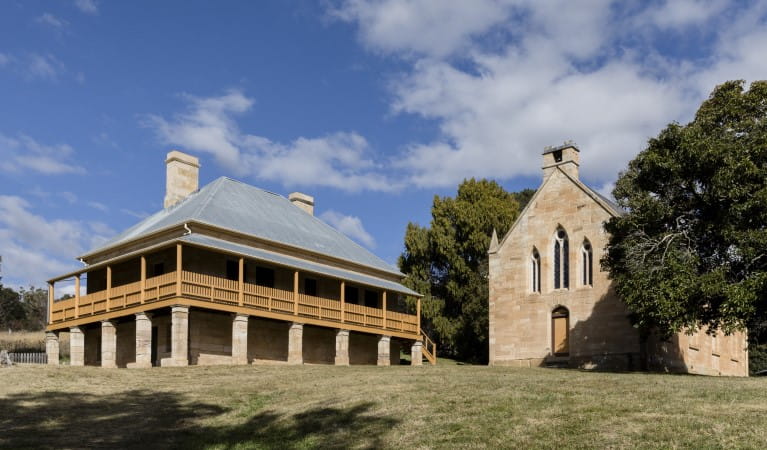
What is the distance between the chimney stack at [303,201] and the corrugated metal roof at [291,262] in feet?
23.9

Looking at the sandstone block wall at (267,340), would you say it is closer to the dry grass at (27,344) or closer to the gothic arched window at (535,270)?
the gothic arched window at (535,270)

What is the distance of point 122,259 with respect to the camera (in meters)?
34.2

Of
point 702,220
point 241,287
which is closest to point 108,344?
point 241,287

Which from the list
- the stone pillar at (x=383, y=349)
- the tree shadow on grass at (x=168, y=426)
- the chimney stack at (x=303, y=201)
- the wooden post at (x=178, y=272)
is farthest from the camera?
the chimney stack at (x=303, y=201)

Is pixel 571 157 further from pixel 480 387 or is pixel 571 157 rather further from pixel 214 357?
pixel 480 387

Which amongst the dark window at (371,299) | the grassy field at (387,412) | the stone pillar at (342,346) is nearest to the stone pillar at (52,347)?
the stone pillar at (342,346)

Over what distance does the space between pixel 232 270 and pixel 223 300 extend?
10.5 feet

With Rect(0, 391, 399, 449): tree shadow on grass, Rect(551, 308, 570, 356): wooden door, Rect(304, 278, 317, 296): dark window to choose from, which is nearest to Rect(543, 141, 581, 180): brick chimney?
Rect(551, 308, 570, 356): wooden door

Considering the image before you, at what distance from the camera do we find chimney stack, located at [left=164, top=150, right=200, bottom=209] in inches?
1608

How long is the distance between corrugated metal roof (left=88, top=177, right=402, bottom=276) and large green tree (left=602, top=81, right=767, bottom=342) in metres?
14.9

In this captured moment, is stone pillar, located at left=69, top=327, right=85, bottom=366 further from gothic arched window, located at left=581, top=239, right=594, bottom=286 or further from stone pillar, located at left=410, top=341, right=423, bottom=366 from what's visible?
gothic arched window, located at left=581, top=239, right=594, bottom=286

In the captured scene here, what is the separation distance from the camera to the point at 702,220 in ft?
94.3

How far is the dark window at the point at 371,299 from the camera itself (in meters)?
41.9

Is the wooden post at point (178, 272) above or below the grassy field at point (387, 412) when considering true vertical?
above
